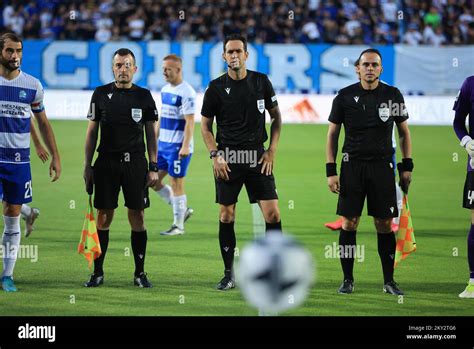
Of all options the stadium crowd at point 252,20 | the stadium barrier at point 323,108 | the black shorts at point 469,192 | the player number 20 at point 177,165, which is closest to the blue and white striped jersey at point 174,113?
the player number 20 at point 177,165

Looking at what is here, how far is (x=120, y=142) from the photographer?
29.5 ft

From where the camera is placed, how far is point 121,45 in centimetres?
2973

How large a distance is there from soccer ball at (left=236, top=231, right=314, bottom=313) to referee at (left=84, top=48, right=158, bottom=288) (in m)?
4.38

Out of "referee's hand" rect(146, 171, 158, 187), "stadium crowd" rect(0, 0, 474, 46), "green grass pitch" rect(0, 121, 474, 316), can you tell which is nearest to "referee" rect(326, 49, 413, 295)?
"green grass pitch" rect(0, 121, 474, 316)

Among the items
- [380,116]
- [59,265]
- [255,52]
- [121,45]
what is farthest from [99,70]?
[380,116]

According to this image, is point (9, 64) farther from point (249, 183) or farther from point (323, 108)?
point (323, 108)

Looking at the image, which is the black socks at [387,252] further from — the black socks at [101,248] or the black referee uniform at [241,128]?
the black socks at [101,248]

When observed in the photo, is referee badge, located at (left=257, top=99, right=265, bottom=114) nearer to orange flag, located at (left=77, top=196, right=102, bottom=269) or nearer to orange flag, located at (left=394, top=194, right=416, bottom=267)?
orange flag, located at (left=394, top=194, right=416, bottom=267)

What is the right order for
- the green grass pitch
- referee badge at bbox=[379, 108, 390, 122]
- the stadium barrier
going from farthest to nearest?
1. the stadium barrier
2. referee badge at bbox=[379, 108, 390, 122]
3. the green grass pitch

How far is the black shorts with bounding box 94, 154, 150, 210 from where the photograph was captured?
9.01 m

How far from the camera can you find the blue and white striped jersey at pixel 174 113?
12.4 meters

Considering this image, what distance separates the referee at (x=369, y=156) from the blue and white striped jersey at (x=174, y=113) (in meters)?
4.02

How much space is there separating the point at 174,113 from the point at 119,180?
3639mm
